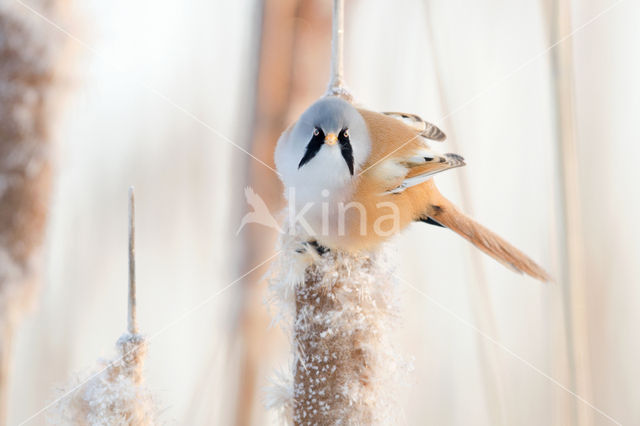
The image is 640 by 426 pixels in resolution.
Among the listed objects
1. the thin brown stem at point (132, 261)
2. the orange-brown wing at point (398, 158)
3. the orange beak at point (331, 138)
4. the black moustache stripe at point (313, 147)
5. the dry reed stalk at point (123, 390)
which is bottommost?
the dry reed stalk at point (123, 390)

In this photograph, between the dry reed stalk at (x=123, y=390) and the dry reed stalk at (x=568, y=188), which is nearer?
the dry reed stalk at (x=123, y=390)

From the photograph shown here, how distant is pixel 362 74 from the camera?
1906 mm

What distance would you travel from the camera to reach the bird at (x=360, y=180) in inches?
47.6

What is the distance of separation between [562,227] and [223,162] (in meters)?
1.17

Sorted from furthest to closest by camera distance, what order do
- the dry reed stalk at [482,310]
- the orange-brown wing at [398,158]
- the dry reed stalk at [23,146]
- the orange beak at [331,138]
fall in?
the dry reed stalk at [482,310], the orange-brown wing at [398,158], the dry reed stalk at [23,146], the orange beak at [331,138]

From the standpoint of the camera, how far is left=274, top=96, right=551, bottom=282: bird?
1.21 metres

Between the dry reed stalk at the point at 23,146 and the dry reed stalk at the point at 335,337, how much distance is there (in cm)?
65

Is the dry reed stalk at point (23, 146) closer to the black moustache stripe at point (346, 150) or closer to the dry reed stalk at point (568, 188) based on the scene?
the black moustache stripe at point (346, 150)

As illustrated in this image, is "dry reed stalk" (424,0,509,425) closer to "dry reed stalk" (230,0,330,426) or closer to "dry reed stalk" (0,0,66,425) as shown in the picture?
"dry reed stalk" (230,0,330,426)

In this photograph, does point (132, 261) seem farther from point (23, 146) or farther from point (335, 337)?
point (23, 146)

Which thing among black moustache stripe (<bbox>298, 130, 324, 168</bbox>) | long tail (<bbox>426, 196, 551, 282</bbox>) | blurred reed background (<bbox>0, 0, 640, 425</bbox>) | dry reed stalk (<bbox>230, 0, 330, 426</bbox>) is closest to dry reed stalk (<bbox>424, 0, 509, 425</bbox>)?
blurred reed background (<bbox>0, 0, 640, 425</bbox>)

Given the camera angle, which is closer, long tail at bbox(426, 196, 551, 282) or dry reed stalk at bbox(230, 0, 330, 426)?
long tail at bbox(426, 196, 551, 282)

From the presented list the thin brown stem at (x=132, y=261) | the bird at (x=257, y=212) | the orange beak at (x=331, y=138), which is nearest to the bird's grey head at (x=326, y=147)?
the orange beak at (x=331, y=138)

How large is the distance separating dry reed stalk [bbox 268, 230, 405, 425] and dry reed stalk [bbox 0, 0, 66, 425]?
2.14 ft
